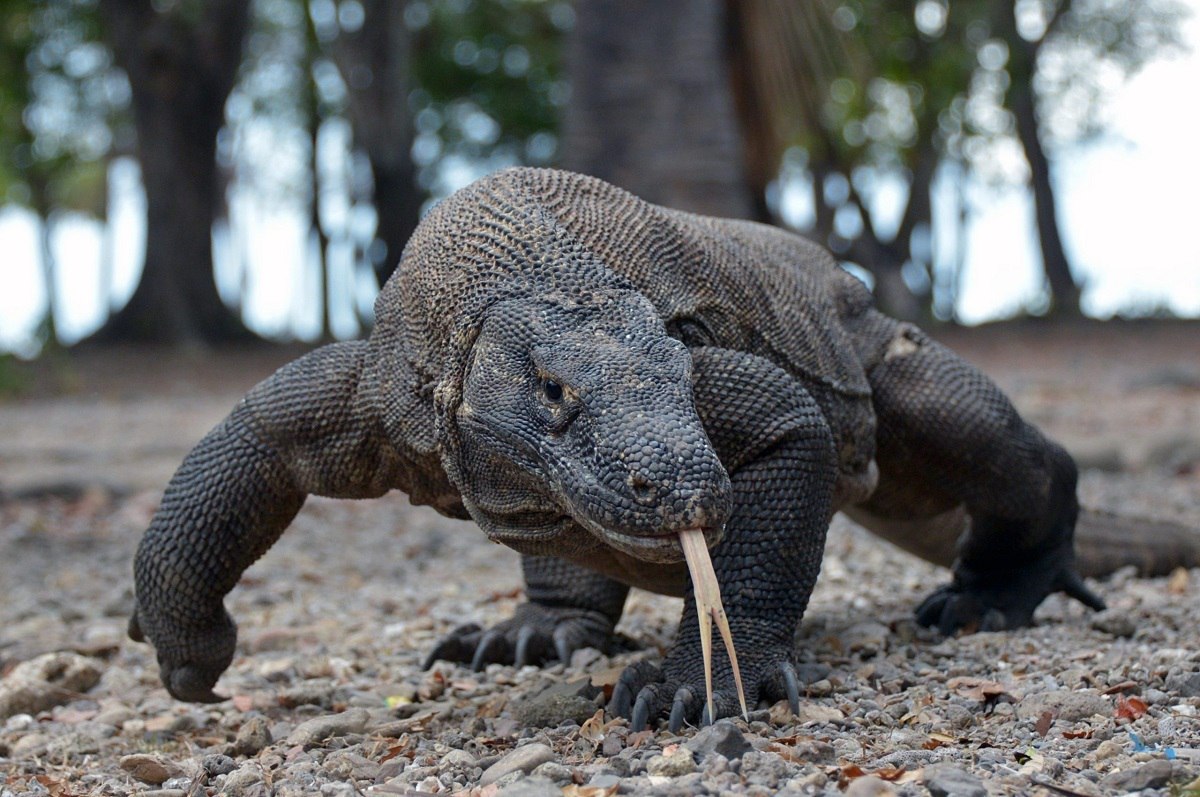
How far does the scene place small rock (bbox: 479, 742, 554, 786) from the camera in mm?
2627

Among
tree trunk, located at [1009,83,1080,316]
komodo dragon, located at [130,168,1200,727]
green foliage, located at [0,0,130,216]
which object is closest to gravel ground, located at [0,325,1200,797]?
komodo dragon, located at [130,168,1200,727]

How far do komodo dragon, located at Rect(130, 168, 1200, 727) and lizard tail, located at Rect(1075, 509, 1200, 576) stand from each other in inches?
34.1

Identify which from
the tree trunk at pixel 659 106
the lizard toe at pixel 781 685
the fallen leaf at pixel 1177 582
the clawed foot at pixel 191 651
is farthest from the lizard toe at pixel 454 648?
the tree trunk at pixel 659 106

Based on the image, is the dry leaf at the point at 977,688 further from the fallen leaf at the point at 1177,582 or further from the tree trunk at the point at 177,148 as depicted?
the tree trunk at the point at 177,148

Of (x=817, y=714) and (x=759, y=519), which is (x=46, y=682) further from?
(x=817, y=714)

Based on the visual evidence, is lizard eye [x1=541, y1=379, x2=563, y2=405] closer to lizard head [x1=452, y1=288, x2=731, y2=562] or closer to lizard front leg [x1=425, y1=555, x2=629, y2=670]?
lizard head [x1=452, y1=288, x2=731, y2=562]

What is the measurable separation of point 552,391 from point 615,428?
8.3 inches

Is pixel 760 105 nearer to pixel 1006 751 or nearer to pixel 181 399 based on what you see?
pixel 181 399

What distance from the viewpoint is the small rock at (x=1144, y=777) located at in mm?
2322

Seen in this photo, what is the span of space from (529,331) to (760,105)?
8.01m

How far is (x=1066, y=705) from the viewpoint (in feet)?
9.48

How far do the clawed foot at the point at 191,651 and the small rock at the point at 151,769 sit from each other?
49 cm

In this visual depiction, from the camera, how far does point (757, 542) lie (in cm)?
309

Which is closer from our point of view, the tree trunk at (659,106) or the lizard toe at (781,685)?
the lizard toe at (781,685)
